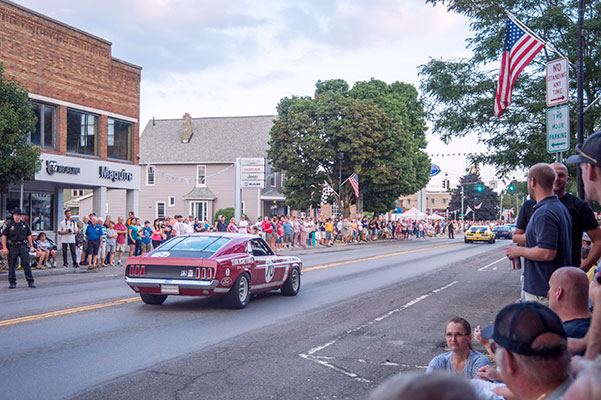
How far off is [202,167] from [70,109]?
105 ft

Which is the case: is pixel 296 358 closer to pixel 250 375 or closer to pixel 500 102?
pixel 250 375

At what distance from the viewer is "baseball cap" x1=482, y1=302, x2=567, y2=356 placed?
231 cm

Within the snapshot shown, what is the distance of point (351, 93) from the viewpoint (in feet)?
185

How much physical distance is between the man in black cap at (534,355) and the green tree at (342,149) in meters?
46.3

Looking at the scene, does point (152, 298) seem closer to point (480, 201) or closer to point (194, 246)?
point (194, 246)

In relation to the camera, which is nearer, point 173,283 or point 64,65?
point 173,283

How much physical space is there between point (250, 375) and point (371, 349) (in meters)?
2.13

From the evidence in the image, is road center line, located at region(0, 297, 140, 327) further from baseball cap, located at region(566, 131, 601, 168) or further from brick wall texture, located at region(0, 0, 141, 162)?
brick wall texture, located at region(0, 0, 141, 162)

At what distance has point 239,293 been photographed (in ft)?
38.8

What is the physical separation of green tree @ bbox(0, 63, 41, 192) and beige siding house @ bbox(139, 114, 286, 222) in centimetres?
3819

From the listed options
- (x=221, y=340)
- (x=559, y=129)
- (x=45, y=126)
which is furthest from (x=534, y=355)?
(x=45, y=126)

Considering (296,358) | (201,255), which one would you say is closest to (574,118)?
(201,255)

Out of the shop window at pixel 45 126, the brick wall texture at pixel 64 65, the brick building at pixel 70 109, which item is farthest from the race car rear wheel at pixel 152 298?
the shop window at pixel 45 126

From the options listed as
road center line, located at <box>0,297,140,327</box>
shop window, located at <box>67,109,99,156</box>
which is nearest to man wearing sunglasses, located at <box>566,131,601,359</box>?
road center line, located at <box>0,297,140,327</box>
